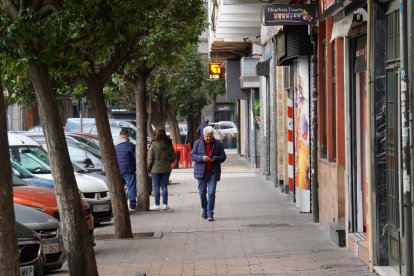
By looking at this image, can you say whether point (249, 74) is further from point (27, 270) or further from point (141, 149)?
point (27, 270)

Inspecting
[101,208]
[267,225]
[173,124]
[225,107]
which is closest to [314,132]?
[267,225]

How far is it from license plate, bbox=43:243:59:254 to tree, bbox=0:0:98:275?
3.01ft

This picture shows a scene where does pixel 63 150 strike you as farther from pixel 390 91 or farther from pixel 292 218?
pixel 292 218

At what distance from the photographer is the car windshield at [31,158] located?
17797 mm

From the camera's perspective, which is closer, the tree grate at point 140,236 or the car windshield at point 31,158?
the tree grate at point 140,236

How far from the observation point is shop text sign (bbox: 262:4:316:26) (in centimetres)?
1566

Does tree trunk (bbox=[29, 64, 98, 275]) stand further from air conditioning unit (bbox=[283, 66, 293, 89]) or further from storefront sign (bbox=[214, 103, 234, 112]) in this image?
storefront sign (bbox=[214, 103, 234, 112])

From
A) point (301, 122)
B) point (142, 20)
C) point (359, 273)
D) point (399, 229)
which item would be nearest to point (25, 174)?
point (142, 20)

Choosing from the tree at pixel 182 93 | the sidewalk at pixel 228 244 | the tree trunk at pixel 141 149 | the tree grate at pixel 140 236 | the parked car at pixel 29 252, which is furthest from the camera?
the tree at pixel 182 93

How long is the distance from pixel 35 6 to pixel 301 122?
839cm

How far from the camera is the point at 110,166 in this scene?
15.7 meters

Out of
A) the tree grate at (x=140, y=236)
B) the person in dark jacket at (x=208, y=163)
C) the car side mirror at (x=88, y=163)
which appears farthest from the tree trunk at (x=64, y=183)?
the car side mirror at (x=88, y=163)

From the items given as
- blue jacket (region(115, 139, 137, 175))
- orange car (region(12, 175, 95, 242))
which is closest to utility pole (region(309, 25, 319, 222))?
orange car (region(12, 175, 95, 242))

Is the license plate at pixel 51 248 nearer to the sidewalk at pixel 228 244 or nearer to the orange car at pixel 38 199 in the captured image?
the sidewalk at pixel 228 244
